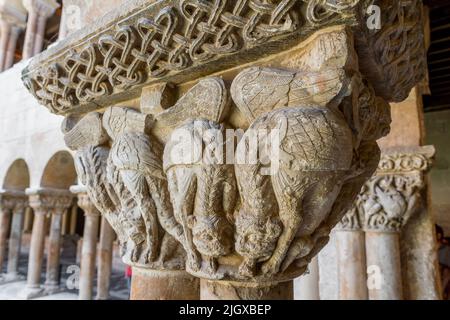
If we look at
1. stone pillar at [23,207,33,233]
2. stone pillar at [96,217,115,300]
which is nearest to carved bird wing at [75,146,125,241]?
stone pillar at [96,217,115,300]

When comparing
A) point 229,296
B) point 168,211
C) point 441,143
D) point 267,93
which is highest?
point 441,143

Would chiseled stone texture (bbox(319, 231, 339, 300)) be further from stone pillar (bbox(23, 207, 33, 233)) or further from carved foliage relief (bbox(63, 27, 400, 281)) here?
stone pillar (bbox(23, 207, 33, 233))

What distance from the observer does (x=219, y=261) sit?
773 mm

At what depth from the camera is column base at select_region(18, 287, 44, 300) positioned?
455 cm

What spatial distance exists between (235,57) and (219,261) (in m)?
0.47

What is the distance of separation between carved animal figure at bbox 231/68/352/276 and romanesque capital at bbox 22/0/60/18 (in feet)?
21.0

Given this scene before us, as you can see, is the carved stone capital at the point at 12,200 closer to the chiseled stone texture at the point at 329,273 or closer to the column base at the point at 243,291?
the chiseled stone texture at the point at 329,273

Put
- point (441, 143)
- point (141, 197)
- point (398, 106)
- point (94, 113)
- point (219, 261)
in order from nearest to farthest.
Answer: point (219, 261) → point (141, 197) → point (94, 113) → point (398, 106) → point (441, 143)

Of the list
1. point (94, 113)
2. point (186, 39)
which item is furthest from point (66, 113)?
point (186, 39)

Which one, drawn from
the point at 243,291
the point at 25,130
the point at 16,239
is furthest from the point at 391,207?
the point at 16,239

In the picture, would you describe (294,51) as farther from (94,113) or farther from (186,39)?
(94,113)

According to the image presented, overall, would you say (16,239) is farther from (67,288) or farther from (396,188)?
(396,188)

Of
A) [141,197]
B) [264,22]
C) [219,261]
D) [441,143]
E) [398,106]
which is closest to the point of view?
[264,22]

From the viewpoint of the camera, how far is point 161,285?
993 mm
